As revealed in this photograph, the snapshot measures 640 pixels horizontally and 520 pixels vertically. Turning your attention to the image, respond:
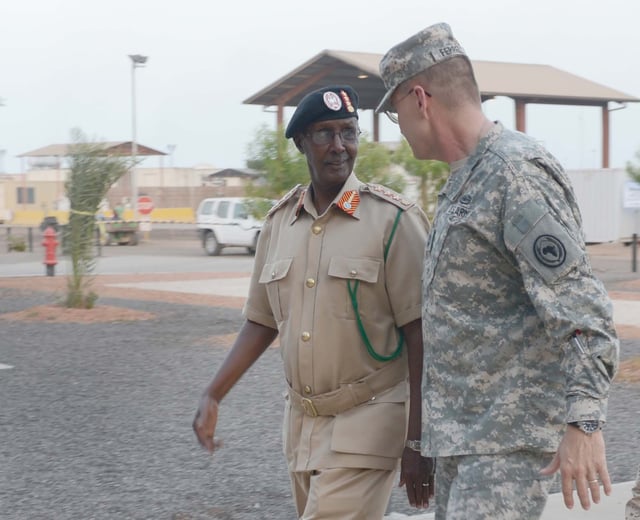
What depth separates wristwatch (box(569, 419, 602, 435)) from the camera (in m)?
2.27

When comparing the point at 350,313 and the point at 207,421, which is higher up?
the point at 350,313

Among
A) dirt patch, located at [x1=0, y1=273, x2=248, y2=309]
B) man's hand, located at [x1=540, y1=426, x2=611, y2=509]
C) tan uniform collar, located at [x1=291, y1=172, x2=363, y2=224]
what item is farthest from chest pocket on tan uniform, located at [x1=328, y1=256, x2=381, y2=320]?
dirt patch, located at [x1=0, y1=273, x2=248, y2=309]

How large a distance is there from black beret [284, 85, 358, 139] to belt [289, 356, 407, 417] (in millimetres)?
719

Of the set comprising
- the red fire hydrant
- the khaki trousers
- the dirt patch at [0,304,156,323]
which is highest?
the khaki trousers

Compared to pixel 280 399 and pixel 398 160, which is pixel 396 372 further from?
pixel 398 160

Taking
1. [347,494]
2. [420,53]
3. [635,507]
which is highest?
[420,53]

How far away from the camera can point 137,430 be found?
752 cm

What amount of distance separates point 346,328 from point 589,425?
997 millimetres

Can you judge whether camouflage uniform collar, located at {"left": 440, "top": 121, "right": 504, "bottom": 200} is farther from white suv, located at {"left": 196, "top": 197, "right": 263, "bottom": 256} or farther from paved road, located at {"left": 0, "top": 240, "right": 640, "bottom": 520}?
white suv, located at {"left": 196, "top": 197, "right": 263, "bottom": 256}

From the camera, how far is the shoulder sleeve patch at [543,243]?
236cm

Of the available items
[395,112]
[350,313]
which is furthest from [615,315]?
[395,112]

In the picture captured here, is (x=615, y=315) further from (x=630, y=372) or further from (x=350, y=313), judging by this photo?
(x=350, y=313)

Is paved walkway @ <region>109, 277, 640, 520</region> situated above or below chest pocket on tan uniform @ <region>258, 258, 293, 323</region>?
below

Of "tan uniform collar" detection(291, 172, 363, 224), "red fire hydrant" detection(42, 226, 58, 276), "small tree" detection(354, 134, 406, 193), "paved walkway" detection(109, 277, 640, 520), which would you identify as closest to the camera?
"tan uniform collar" detection(291, 172, 363, 224)
